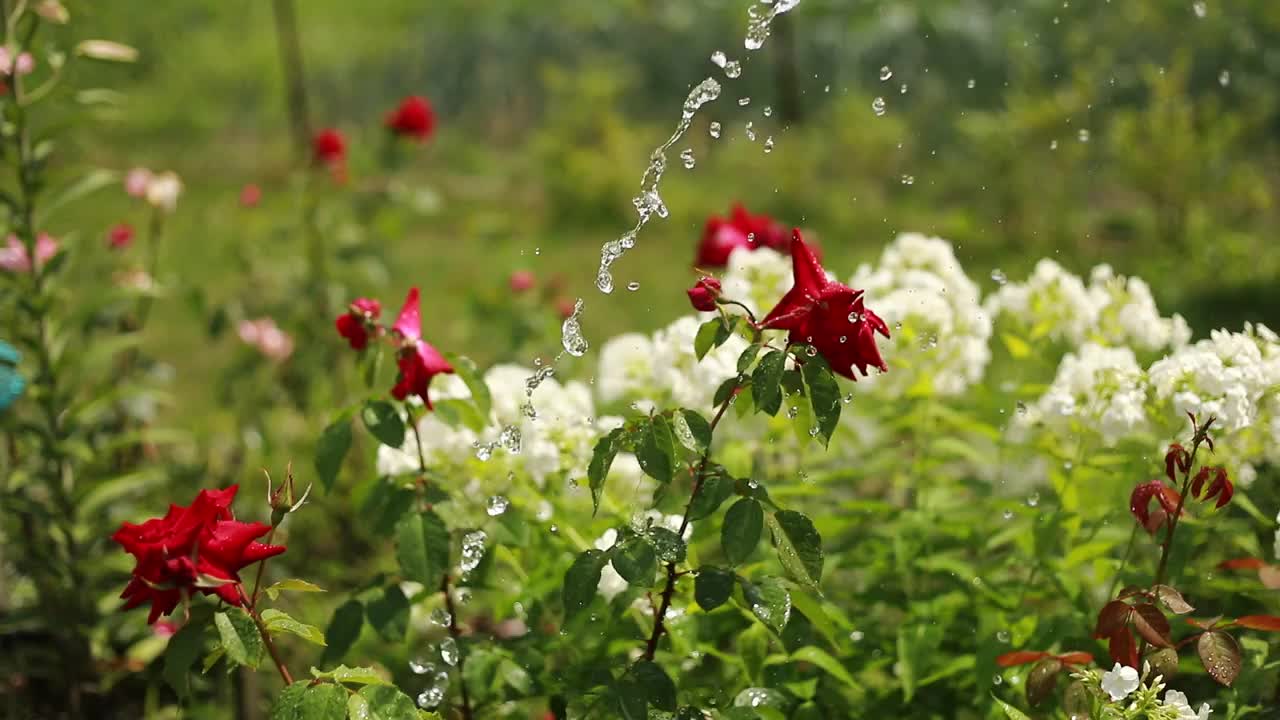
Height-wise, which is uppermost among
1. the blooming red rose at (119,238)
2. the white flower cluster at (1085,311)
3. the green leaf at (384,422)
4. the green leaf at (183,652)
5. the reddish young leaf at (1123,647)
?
the white flower cluster at (1085,311)

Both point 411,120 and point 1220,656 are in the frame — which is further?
point 411,120

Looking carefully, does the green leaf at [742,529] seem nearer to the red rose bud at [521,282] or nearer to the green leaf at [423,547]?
the green leaf at [423,547]

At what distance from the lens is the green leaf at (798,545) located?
106cm

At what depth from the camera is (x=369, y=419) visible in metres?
1.22

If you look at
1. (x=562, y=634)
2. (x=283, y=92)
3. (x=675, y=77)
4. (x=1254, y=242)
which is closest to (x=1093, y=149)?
(x=1254, y=242)

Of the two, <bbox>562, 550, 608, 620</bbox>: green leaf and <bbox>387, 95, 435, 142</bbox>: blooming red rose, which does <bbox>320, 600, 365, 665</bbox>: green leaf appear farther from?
<bbox>387, 95, 435, 142</bbox>: blooming red rose

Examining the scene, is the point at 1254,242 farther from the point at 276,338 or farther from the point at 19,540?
the point at 19,540

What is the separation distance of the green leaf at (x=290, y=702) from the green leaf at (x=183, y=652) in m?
0.08

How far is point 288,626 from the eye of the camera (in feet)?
3.33

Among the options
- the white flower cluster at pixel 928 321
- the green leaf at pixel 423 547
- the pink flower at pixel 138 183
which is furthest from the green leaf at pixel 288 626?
the pink flower at pixel 138 183

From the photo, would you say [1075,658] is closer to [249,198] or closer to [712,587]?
[712,587]

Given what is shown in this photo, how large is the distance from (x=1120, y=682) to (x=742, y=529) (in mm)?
359

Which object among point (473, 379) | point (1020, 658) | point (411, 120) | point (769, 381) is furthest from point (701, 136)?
point (769, 381)

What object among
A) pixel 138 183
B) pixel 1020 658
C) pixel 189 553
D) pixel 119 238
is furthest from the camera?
pixel 119 238
